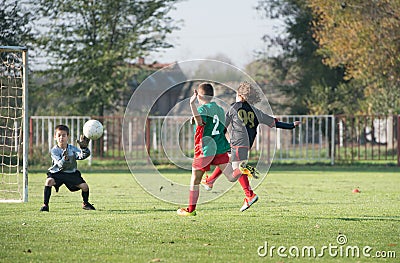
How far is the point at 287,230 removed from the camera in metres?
8.74

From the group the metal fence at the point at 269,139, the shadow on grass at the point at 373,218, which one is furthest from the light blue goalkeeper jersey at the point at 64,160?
the metal fence at the point at 269,139

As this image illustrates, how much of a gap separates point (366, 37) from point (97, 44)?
11147 millimetres

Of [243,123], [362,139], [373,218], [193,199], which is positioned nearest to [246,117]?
[243,123]

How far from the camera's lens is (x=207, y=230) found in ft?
28.3

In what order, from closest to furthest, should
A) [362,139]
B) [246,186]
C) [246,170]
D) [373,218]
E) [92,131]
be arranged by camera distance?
[373,218] < [246,186] < [246,170] < [92,131] < [362,139]

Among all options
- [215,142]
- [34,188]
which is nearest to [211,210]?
[215,142]

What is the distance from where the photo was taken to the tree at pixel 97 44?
31.0 meters

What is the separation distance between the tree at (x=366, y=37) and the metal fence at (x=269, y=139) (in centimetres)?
329

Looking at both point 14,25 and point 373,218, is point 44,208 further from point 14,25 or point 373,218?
point 14,25

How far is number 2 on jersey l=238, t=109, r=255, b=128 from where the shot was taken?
10617 millimetres

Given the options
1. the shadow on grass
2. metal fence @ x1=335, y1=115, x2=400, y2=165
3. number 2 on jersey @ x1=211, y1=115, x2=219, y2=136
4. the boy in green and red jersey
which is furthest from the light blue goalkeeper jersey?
metal fence @ x1=335, y1=115, x2=400, y2=165

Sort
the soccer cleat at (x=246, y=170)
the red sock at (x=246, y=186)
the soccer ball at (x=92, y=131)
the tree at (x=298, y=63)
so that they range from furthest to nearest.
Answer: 1. the tree at (x=298, y=63)
2. the soccer ball at (x=92, y=131)
3. the soccer cleat at (x=246, y=170)
4. the red sock at (x=246, y=186)

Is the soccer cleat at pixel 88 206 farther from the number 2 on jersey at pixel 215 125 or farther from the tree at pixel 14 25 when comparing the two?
the tree at pixel 14 25

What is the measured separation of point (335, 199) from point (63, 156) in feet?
16.5
